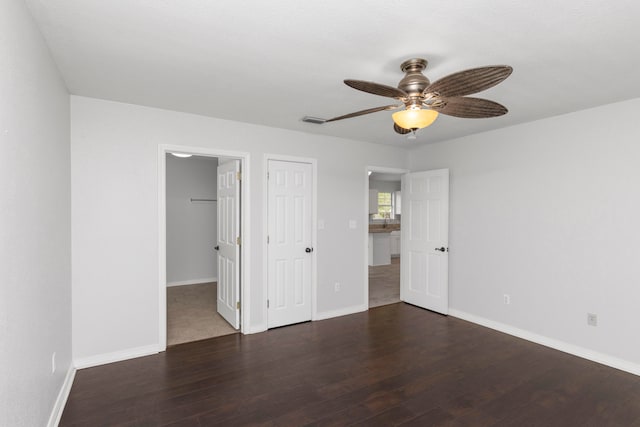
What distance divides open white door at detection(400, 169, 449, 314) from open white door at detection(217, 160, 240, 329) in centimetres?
266

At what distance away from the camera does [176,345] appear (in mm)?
3545

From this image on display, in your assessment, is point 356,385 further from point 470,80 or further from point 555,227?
point 555,227

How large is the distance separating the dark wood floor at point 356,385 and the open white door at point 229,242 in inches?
A: 19.3

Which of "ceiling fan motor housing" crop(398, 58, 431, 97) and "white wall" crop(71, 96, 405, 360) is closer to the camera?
"ceiling fan motor housing" crop(398, 58, 431, 97)

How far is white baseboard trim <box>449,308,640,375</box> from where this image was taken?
10.1 ft

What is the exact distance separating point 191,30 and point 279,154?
223cm

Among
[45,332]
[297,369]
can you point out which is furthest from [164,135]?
[297,369]

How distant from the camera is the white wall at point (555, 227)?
312cm

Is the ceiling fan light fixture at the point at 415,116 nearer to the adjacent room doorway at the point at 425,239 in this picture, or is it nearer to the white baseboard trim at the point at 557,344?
the adjacent room doorway at the point at 425,239

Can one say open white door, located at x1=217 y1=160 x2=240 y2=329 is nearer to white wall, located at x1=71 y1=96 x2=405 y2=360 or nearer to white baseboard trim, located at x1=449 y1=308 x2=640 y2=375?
white wall, located at x1=71 y1=96 x2=405 y2=360

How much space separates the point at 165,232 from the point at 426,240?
3.50 m

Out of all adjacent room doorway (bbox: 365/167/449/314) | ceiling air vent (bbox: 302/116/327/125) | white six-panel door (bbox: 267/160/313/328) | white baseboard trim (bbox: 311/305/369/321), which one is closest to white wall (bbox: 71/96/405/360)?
white six-panel door (bbox: 267/160/313/328)

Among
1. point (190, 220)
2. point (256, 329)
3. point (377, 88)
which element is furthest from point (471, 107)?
point (190, 220)

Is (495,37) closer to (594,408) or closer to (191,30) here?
(191,30)
